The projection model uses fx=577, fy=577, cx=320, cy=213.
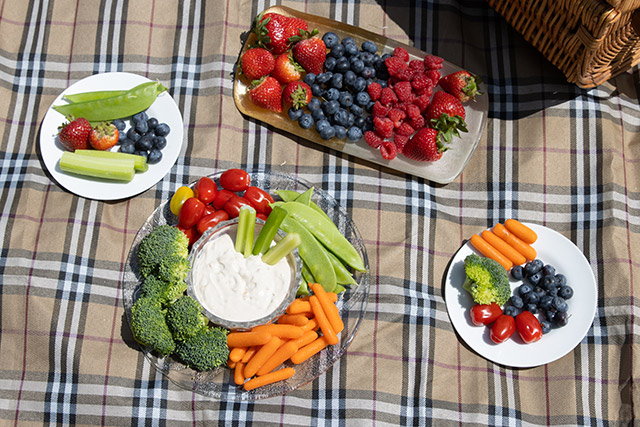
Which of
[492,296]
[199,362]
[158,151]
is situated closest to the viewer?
[199,362]

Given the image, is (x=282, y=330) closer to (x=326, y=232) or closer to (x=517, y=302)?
(x=326, y=232)

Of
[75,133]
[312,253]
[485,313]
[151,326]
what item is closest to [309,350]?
[312,253]

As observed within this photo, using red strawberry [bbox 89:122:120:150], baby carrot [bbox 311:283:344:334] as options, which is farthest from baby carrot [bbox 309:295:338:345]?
red strawberry [bbox 89:122:120:150]

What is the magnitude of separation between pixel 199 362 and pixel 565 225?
1.56 meters

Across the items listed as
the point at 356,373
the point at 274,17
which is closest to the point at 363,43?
the point at 274,17

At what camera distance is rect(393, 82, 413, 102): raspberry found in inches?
90.7

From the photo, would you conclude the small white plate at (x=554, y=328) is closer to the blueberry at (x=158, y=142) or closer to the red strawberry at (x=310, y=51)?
the red strawberry at (x=310, y=51)

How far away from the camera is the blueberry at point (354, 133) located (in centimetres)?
230

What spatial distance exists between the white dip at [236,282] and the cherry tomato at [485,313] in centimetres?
71

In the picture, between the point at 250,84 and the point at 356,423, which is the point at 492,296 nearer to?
the point at 356,423

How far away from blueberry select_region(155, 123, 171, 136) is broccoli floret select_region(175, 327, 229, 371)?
816mm

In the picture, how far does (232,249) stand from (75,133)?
2.60ft

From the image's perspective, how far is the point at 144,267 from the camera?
6.73ft

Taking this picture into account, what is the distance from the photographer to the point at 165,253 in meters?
1.99
